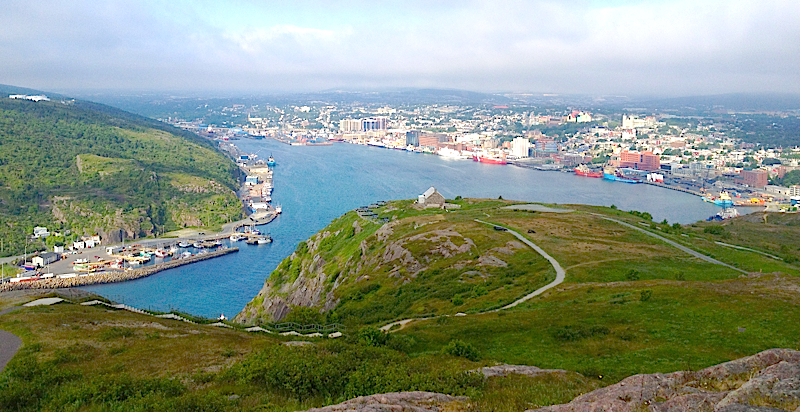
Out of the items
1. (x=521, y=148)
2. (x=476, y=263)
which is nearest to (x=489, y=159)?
(x=521, y=148)

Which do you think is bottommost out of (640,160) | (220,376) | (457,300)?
(640,160)

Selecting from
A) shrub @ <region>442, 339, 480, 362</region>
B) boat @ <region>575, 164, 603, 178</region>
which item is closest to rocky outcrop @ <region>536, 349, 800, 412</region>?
shrub @ <region>442, 339, 480, 362</region>

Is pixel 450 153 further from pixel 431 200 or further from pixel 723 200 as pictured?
pixel 431 200

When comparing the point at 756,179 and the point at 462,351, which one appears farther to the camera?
the point at 756,179

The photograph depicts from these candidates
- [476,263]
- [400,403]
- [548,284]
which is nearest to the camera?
[400,403]

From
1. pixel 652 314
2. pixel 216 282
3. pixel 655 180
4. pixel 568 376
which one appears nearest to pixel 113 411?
pixel 568 376

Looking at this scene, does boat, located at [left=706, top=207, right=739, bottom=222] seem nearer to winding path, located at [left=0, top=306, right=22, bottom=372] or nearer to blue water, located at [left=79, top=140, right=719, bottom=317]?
blue water, located at [left=79, top=140, right=719, bottom=317]

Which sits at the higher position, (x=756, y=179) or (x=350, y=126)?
(x=350, y=126)
